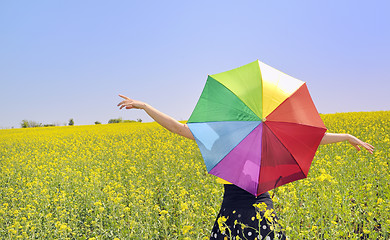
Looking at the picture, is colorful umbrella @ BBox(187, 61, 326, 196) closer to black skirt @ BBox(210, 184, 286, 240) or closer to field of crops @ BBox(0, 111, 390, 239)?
black skirt @ BBox(210, 184, 286, 240)

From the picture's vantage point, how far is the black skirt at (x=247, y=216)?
2252 mm

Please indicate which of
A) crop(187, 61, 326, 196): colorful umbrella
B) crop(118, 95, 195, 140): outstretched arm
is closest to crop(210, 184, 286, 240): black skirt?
crop(187, 61, 326, 196): colorful umbrella

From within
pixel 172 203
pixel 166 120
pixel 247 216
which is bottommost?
pixel 172 203

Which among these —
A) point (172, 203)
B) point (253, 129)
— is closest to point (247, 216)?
point (253, 129)

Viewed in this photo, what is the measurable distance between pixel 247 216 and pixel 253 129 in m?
0.73

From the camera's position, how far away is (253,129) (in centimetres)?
201

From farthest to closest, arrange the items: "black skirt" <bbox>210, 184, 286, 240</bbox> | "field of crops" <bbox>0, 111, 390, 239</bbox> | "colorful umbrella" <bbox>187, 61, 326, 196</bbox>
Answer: "field of crops" <bbox>0, 111, 390, 239</bbox> → "black skirt" <bbox>210, 184, 286, 240</bbox> → "colorful umbrella" <bbox>187, 61, 326, 196</bbox>

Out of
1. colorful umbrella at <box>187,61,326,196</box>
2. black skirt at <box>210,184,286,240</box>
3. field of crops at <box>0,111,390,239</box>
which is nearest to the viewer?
colorful umbrella at <box>187,61,326,196</box>

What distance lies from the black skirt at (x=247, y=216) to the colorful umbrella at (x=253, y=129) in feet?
0.80

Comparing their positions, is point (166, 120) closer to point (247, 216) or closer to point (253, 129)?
point (253, 129)

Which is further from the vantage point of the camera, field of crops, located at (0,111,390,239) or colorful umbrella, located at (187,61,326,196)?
field of crops, located at (0,111,390,239)

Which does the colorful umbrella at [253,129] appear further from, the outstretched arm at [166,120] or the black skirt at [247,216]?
the black skirt at [247,216]

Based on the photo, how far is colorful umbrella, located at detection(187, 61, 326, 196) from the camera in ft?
6.66

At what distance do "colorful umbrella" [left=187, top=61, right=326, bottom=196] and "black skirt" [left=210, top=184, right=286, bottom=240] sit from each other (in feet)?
0.80
